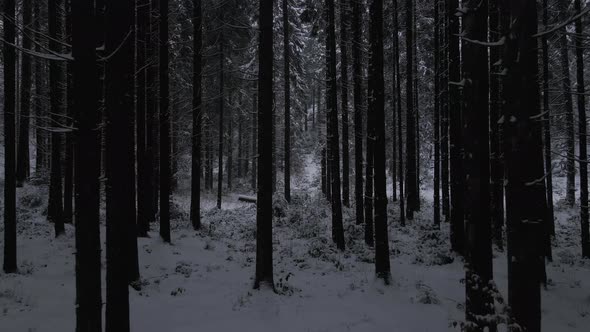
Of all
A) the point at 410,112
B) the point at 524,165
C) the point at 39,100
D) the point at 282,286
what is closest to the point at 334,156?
the point at 282,286

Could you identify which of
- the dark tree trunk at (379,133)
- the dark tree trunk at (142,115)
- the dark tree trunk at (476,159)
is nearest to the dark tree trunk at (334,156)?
the dark tree trunk at (379,133)

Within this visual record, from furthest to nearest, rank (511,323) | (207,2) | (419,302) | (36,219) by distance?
(207,2) → (36,219) → (419,302) → (511,323)

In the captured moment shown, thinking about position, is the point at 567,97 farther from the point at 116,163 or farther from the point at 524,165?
the point at 116,163

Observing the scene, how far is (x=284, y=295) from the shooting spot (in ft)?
27.8

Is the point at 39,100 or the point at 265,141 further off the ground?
the point at 39,100

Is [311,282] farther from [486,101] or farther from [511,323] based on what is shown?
[486,101]

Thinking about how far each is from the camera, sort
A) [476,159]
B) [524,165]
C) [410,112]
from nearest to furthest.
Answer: [524,165] < [476,159] < [410,112]

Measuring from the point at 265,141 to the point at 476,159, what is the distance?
190 inches

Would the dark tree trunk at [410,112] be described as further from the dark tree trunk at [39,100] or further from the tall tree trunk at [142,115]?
the dark tree trunk at [39,100]

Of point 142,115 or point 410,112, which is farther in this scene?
point 410,112

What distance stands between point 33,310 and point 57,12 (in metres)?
10.2

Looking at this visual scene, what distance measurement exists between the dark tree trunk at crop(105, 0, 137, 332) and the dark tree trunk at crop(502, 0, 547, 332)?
5071 mm

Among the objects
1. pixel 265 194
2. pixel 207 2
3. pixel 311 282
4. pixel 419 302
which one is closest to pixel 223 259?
pixel 311 282

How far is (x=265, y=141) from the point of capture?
8594mm
